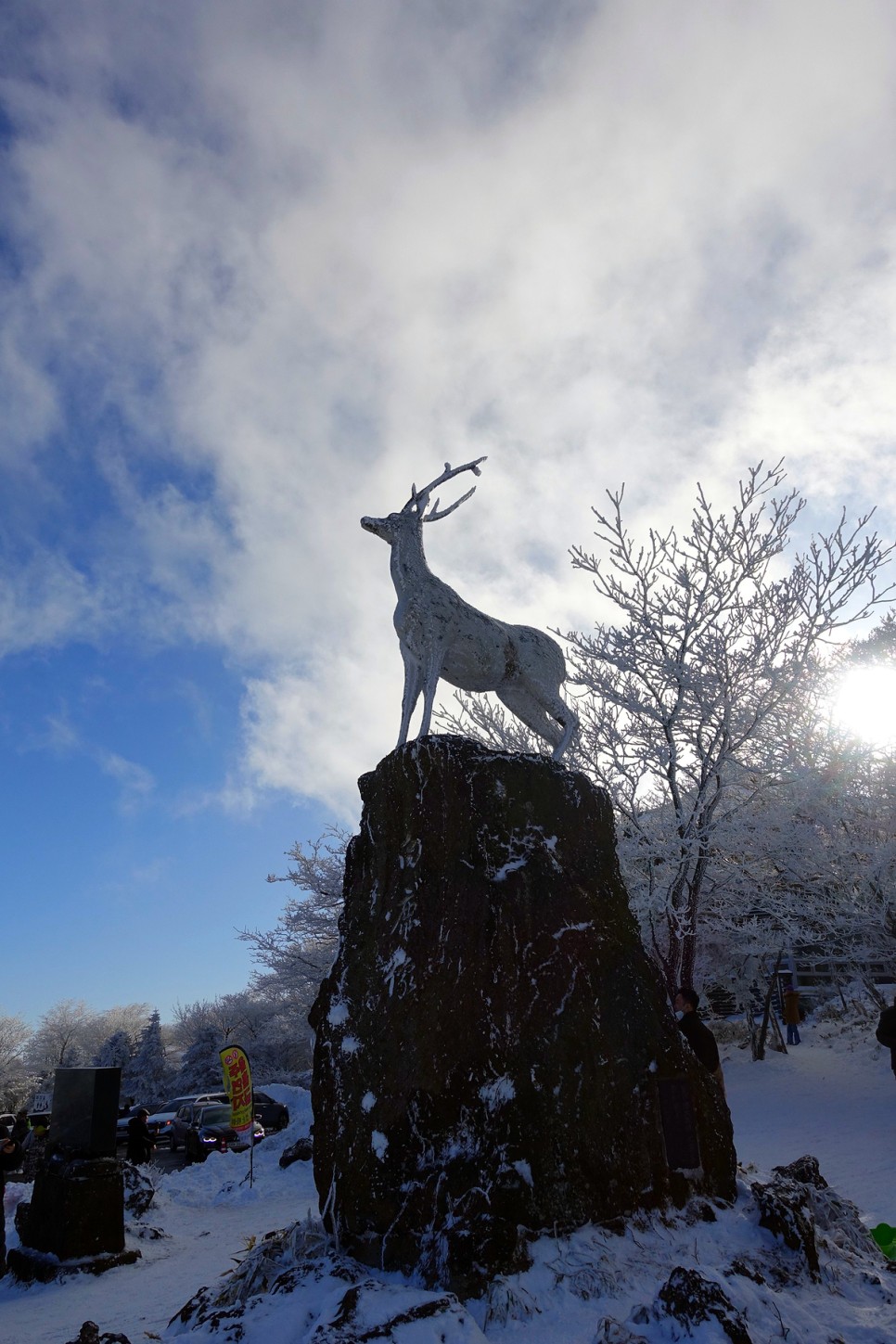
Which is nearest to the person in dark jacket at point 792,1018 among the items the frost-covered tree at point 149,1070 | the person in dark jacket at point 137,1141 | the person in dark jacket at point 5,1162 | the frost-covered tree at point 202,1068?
the person in dark jacket at point 137,1141

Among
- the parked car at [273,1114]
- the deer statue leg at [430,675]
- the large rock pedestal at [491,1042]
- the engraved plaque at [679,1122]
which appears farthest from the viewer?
the parked car at [273,1114]

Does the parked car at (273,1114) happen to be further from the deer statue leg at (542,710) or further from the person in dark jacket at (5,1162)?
the deer statue leg at (542,710)

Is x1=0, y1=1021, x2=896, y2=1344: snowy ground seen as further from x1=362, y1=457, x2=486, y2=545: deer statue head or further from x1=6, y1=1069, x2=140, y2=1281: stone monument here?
x1=362, y1=457, x2=486, y2=545: deer statue head

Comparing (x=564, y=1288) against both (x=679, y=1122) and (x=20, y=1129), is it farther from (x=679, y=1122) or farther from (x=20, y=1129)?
A: (x=20, y=1129)

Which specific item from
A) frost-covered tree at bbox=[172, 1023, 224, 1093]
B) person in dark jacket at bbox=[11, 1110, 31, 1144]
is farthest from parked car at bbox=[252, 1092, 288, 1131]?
frost-covered tree at bbox=[172, 1023, 224, 1093]

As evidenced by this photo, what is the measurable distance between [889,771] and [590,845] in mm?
12649

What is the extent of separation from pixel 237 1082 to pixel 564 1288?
31.8 feet

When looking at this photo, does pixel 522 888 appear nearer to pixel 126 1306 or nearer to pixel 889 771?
pixel 126 1306

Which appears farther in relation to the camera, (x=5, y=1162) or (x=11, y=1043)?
(x=11, y=1043)

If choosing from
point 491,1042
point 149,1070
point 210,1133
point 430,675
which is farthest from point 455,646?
point 149,1070

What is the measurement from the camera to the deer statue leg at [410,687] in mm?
6684

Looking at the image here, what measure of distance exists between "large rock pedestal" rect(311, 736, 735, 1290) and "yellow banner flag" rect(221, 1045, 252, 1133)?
8.01 m

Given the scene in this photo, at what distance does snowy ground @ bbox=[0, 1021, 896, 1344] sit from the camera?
12.0 feet

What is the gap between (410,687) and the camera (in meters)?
6.75
